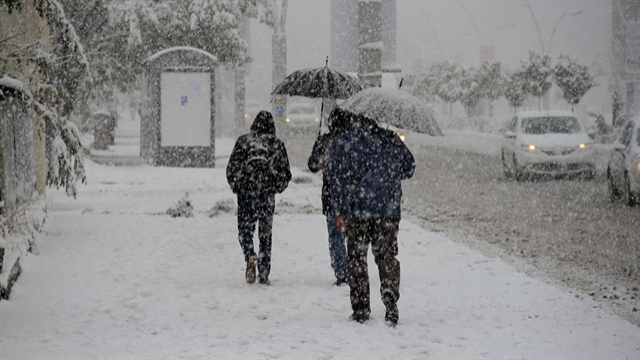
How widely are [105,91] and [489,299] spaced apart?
26.0 metres

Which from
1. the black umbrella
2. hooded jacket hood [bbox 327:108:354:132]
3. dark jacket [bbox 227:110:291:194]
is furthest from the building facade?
hooded jacket hood [bbox 327:108:354:132]

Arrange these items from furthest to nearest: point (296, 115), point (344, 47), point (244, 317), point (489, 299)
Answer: point (296, 115), point (344, 47), point (489, 299), point (244, 317)

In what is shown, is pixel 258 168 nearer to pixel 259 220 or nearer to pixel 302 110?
pixel 259 220

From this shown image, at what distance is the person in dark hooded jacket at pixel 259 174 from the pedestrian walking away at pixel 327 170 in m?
0.55

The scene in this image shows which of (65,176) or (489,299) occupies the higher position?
(65,176)

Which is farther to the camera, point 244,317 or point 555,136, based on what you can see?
point 555,136

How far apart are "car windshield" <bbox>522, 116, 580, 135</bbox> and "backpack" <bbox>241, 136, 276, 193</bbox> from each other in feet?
43.7

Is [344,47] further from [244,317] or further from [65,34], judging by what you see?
[244,317]

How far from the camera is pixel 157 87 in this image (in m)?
23.1

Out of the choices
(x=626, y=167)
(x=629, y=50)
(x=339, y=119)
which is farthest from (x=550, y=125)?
(x=339, y=119)

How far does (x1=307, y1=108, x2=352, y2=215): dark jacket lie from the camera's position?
7.37m

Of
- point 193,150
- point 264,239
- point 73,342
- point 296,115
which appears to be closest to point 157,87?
point 193,150

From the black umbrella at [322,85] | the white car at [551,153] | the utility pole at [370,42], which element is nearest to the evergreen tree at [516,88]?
the white car at [551,153]

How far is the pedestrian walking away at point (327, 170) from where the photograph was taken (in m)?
7.43
